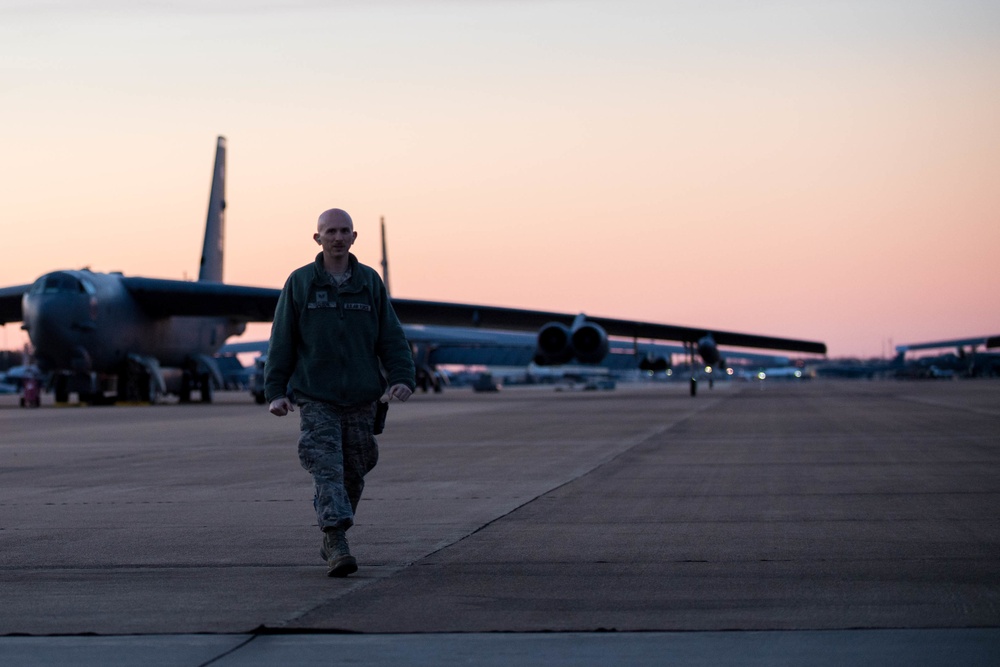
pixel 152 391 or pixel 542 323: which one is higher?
pixel 542 323

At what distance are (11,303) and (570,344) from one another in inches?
666

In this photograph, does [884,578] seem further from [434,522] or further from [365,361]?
[434,522]

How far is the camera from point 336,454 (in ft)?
19.6

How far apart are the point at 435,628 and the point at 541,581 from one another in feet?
3.53

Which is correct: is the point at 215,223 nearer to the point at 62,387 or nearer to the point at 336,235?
the point at 62,387

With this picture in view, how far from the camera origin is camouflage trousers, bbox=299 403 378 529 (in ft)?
19.4

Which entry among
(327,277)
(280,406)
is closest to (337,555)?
(280,406)

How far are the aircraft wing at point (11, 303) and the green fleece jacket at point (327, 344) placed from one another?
31.9 meters

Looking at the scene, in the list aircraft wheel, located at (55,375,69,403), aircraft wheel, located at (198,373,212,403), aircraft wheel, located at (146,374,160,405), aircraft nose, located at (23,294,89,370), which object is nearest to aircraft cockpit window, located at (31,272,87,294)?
aircraft nose, located at (23,294,89,370)

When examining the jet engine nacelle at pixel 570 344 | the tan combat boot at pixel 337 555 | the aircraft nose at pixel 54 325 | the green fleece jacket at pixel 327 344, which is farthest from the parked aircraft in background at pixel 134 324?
the tan combat boot at pixel 337 555

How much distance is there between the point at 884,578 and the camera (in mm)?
5445

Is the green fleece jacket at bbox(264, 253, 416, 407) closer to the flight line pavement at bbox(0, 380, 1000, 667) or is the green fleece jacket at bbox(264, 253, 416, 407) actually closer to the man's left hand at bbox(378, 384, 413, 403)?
the man's left hand at bbox(378, 384, 413, 403)

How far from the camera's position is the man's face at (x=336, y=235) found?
5.98 metres

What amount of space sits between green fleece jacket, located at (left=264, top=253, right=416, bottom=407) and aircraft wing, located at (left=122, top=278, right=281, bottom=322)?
29.3 m
